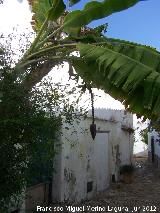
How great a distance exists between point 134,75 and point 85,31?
2.72 meters

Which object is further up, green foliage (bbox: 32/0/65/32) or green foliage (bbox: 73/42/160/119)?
green foliage (bbox: 32/0/65/32)

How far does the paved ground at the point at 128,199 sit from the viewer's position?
33.8 ft

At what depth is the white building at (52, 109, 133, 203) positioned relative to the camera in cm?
1046

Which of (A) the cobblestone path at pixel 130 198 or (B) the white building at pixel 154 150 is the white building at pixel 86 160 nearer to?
(A) the cobblestone path at pixel 130 198

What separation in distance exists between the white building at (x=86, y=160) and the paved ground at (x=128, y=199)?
419mm

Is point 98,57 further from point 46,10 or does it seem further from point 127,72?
point 46,10

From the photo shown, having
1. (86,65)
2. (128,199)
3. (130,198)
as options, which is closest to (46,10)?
(86,65)

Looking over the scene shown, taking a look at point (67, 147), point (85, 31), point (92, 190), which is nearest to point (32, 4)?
point (85, 31)

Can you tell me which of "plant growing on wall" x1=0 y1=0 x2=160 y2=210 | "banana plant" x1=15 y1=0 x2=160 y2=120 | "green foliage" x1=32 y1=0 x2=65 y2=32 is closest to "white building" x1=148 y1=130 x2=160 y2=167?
"banana plant" x1=15 y1=0 x2=160 y2=120

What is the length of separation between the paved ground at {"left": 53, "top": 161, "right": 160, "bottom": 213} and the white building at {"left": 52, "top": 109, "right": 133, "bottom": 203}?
1.38 ft

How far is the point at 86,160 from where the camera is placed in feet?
40.2

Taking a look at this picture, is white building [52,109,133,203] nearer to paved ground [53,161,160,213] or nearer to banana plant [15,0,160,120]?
paved ground [53,161,160,213]

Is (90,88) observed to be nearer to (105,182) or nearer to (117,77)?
(117,77)

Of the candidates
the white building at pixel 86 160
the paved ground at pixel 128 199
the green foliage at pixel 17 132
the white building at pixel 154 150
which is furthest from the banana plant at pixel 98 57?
the white building at pixel 154 150
